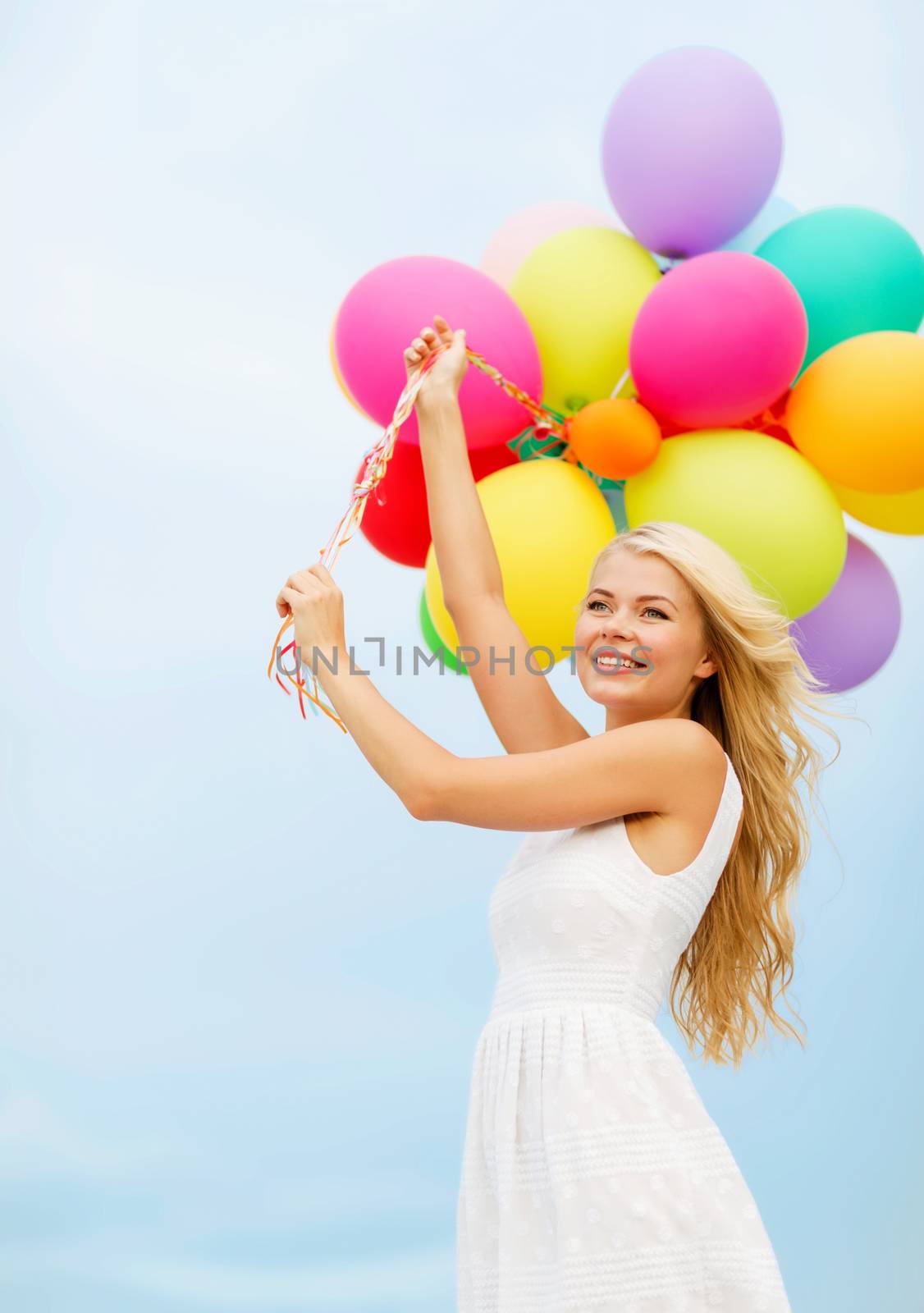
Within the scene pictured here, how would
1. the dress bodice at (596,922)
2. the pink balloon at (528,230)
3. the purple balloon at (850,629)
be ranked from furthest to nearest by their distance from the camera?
1. the pink balloon at (528,230)
2. the purple balloon at (850,629)
3. the dress bodice at (596,922)

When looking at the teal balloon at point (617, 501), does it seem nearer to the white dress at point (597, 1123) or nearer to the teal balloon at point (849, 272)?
the teal balloon at point (849, 272)

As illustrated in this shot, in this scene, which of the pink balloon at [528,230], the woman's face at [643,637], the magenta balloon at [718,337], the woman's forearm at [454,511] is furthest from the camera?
the pink balloon at [528,230]

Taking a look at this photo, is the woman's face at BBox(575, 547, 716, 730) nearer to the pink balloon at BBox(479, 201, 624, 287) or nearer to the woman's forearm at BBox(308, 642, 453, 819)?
the woman's forearm at BBox(308, 642, 453, 819)

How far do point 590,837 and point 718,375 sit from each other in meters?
0.80

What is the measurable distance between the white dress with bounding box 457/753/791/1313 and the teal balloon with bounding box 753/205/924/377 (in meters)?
1.01

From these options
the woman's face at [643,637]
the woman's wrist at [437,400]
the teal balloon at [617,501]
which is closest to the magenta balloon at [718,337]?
the teal balloon at [617,501]

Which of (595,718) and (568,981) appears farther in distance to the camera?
(595,718)

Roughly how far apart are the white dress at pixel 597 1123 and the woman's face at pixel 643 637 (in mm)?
135

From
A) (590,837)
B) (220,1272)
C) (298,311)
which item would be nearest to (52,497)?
(298,311)

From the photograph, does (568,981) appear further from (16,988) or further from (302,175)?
(302,175)

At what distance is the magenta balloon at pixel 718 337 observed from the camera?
1979 millimetres

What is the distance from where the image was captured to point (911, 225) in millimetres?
4066

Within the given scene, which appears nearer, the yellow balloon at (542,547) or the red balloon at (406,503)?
the yellow balloon at (542,547)

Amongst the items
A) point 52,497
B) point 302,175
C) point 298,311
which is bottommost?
point 52,497
